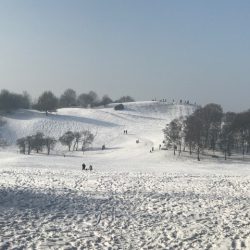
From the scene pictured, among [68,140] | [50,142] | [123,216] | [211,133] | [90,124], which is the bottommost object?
[123,216]

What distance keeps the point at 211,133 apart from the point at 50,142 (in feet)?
125

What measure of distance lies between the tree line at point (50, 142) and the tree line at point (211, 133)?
2775 centimetres

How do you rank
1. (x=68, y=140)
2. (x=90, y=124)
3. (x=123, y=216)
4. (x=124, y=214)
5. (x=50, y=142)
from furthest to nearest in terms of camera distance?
(x=90, y=124)
(x=68, y=140)
(x=50, y=142)
(x=124, y=214)
(x=123, y=216)

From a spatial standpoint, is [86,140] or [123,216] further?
[86,140]

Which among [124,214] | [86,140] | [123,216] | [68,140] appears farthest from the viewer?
[86,140]

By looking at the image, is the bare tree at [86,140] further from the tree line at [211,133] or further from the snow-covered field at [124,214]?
the snow-covered field at [124,214]

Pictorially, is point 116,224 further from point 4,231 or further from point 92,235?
point 4,231

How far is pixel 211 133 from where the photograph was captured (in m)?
96.2

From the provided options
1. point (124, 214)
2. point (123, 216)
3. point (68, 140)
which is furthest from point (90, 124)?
point (123, 216)

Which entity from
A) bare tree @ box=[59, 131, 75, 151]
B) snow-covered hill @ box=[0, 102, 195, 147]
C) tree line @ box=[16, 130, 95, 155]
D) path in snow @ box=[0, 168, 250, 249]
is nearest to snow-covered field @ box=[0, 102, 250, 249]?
path in snow @ box=[0, 168, 250, 249]

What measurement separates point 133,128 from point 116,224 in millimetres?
129604

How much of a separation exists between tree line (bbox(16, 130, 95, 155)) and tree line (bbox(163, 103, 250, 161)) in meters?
27.7

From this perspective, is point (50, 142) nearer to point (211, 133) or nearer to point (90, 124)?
point (211, 133)

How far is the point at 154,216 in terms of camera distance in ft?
73.8
